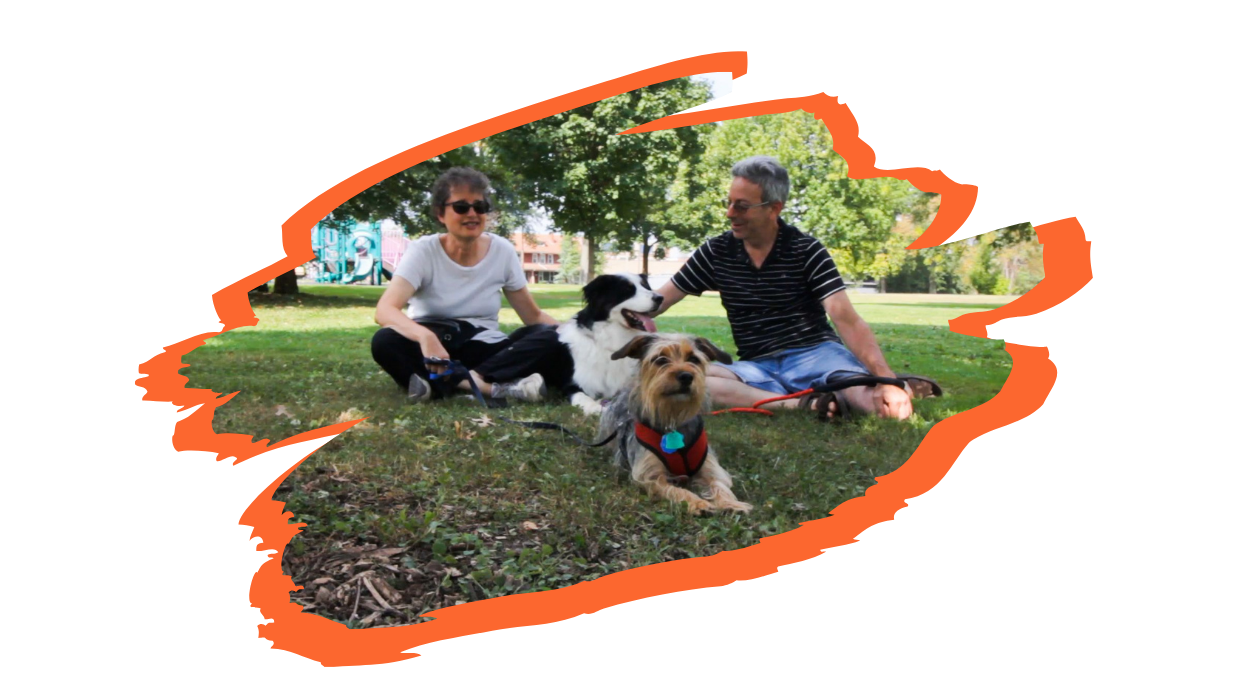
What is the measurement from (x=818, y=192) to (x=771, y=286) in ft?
3.72

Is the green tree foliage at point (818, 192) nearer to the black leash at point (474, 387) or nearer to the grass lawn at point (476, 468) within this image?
the grass lawn at point (476, 468)

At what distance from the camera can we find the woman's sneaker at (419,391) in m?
4.39

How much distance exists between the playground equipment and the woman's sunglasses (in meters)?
0.30

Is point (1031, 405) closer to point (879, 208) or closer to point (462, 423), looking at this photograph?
point (879, 208)

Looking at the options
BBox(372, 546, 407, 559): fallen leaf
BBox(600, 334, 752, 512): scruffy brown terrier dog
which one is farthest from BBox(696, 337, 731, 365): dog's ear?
BBox(372, 546, 407, 559): fallen leaf

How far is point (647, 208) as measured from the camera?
3.48 meters

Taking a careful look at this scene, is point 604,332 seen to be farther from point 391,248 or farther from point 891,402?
point 891,402

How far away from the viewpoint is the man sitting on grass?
13.6ft

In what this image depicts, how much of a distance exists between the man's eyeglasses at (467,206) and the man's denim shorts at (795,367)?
189 cm

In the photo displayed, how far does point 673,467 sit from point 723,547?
3.27 feet

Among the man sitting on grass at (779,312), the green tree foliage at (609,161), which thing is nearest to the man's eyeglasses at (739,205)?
the man sitting on grass at (779,312)

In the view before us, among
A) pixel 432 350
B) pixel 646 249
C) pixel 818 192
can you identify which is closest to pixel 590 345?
pixel 432 350

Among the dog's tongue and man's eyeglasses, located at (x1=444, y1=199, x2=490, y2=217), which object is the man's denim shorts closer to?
the dog's tongue

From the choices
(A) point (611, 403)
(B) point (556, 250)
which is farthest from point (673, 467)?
(B) point (556, 250)
